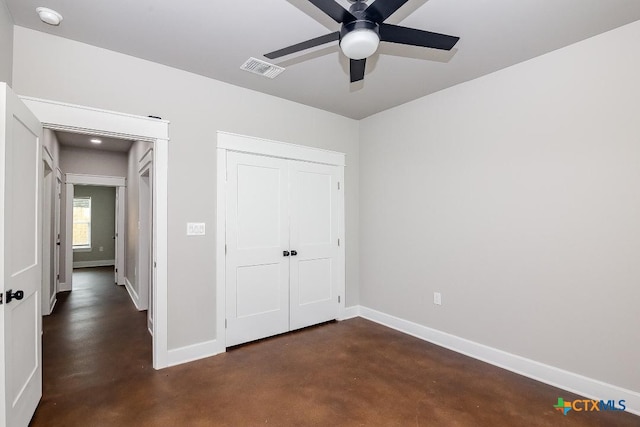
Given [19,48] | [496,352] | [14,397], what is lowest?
[496,352]

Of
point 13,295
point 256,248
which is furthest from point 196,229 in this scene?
point 13,295

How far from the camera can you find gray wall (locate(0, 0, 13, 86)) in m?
2.01

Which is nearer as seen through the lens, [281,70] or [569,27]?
[569,27]

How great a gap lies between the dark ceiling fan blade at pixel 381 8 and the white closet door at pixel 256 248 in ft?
6.98

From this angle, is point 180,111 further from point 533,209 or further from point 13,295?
point 533,209

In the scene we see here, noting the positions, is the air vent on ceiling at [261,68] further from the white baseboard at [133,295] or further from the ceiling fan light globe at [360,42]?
the white baseboard at [133,295]

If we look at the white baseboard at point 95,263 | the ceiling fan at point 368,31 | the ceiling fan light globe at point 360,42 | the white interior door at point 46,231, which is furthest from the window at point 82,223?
the ceiling fan light globe at point 360,42

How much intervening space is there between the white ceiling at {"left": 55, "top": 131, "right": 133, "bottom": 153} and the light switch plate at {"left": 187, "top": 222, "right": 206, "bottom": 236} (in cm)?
303

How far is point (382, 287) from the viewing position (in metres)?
4.07

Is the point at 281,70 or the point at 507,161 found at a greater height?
the point at 281,70

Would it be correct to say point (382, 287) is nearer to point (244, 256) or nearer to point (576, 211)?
point (244, 256)

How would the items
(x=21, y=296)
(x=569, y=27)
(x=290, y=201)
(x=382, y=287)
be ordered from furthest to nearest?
(x=382, y=287) < (x=290, y=201) < (x=569, y=27) < (x=21, y=296)

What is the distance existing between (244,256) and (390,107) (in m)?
2.54

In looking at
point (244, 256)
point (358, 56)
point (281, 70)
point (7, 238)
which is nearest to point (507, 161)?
point (358, 56)
